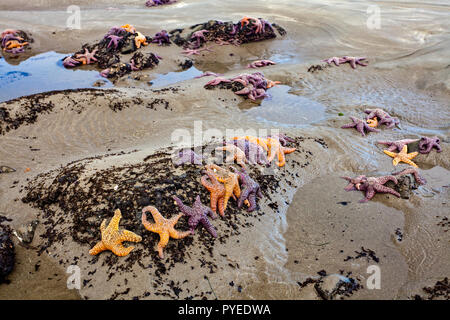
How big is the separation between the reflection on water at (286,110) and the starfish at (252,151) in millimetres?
2383

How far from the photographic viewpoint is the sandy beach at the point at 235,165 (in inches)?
155

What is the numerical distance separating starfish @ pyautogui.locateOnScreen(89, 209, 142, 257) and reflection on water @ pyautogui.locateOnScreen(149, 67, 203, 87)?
25.4ft

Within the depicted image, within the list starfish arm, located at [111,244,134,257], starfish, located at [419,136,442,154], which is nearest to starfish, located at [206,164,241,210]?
starfish arm, located at [111,244,134,257]

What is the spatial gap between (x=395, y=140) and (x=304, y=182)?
3205 millimetres

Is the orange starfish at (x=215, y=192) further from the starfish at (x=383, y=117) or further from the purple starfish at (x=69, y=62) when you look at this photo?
the purple starfish at (x=69, y=62)

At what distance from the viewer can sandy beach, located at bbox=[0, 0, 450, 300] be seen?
155 inches

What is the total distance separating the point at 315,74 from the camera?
1120 cm

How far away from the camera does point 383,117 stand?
8.10 metres

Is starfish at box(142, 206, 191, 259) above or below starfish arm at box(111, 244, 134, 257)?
above

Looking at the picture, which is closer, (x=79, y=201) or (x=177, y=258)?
(x=177, y=258)

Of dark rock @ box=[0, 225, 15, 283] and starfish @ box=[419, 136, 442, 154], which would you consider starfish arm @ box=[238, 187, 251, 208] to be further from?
starfish @ box=[419, 136, 442, 154]

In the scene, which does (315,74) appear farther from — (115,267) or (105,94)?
(115,267)

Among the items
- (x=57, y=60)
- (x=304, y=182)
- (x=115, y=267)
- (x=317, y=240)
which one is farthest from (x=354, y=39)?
(x=115, y=267)

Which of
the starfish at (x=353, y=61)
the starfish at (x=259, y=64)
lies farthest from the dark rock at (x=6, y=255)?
the starfish at (x=353, y=61)
